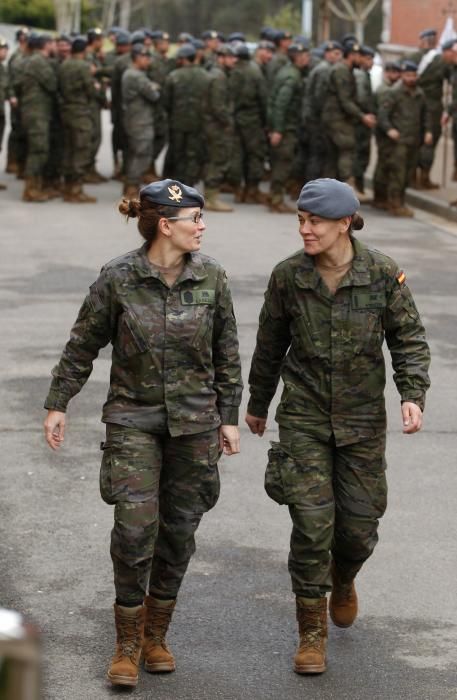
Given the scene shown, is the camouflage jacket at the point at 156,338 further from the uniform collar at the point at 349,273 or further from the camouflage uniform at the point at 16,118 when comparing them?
the camouflage uniform at the point at 16,118

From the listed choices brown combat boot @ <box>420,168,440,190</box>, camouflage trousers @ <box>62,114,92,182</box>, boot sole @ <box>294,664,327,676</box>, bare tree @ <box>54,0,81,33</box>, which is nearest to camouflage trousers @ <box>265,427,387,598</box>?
boot sole @ <box>294,664,327,676</box>

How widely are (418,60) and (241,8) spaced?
236 feet

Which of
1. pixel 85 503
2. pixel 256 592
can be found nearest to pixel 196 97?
pixel 85 503

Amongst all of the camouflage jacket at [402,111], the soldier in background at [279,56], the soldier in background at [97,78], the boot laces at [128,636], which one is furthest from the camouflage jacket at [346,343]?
the soldier in background at [279,56]

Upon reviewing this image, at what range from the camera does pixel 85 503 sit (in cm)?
710

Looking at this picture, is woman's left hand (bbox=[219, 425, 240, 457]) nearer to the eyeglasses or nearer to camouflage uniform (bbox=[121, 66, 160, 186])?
the eyeglasses

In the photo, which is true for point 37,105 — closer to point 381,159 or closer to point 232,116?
point 232,116

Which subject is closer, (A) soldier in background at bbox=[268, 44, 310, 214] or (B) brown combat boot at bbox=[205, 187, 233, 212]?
(A) soldier in background at bbox=[268, 44, 310, 214]

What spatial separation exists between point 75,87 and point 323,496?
47.9ft

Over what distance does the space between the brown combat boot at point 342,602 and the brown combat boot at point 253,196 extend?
14.7m

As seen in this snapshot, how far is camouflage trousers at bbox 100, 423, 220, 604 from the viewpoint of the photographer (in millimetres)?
4859

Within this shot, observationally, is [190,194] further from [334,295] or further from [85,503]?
[85,503]

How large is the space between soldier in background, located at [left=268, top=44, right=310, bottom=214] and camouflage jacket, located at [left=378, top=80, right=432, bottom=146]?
46.7 inches

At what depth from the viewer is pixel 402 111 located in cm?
1816
